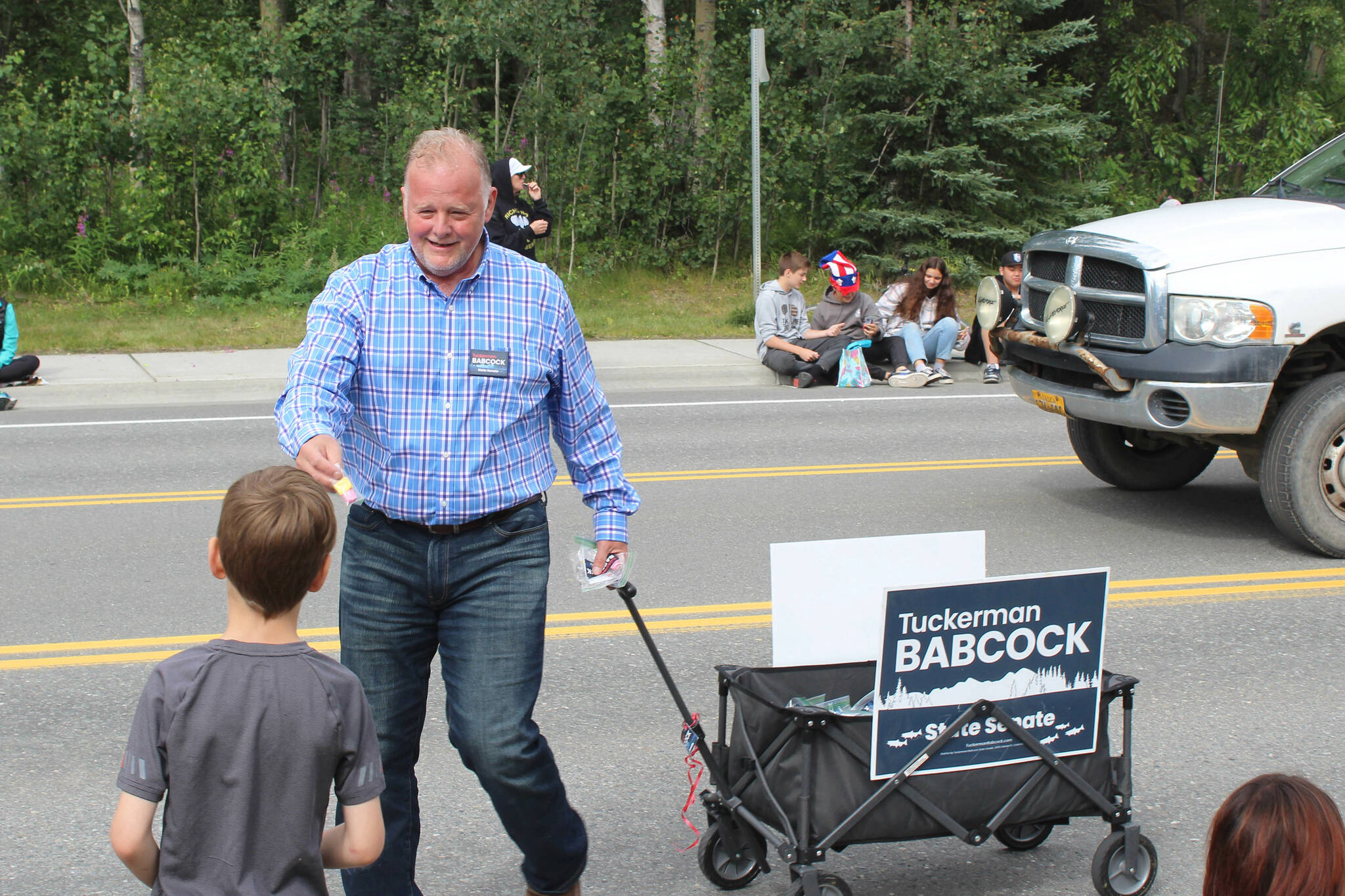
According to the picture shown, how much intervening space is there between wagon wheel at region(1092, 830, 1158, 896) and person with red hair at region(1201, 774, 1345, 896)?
160 centimetres

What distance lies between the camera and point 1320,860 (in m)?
1.97

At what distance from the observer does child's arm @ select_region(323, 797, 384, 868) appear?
7.98 ft

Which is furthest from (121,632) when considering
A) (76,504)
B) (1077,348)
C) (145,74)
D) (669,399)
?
(145,74)

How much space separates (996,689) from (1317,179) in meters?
5.58

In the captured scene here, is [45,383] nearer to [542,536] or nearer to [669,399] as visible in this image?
[669,399]

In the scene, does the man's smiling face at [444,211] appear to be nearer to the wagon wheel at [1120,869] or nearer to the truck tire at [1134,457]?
the wagon wheel at [1120,869]

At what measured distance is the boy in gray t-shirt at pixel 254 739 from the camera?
2303 millimetres

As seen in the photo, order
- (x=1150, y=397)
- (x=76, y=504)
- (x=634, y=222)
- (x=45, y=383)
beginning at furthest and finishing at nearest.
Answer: (x=634, y=222), (x=45, y=383), (x=76, y=504), (x=1150, y=397)

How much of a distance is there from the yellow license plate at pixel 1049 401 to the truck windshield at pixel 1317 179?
1773 mm

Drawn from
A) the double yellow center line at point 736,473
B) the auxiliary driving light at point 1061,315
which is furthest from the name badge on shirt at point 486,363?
the double yellow center line at point 736,473

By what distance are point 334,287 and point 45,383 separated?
33.7ft

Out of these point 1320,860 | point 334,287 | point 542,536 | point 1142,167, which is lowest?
point 1320,860

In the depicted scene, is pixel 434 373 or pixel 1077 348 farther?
pixel 1077 348

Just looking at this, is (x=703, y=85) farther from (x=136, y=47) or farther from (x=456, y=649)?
(x=456, y=649)
